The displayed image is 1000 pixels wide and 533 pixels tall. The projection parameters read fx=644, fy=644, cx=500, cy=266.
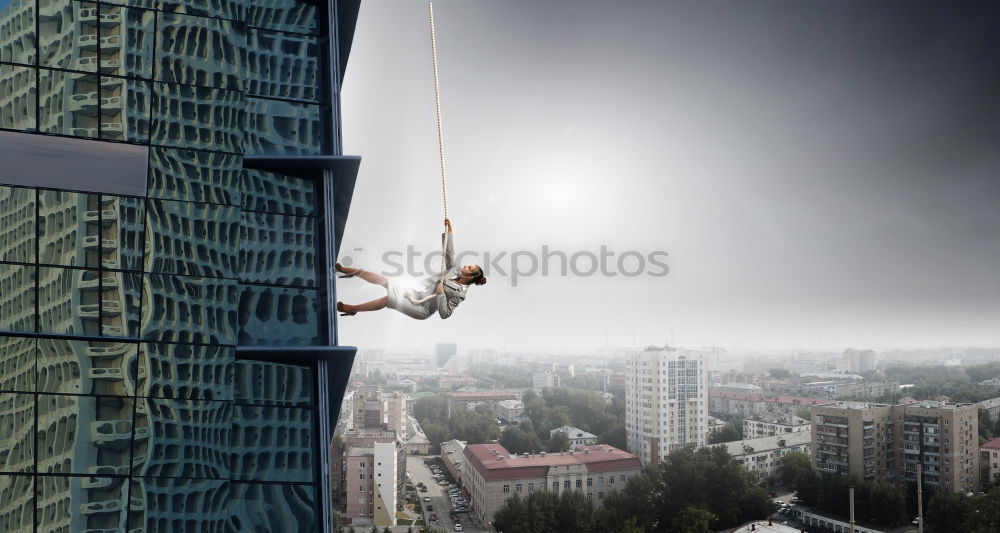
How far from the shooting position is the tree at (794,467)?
24.1m

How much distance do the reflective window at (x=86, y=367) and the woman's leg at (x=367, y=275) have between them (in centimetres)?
93

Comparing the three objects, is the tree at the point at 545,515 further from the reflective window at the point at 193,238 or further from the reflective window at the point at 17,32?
the reflective window at the point at 17,32

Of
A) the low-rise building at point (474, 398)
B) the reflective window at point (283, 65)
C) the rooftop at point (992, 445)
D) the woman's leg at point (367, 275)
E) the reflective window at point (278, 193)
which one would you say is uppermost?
the reflective window at point (283, 65)

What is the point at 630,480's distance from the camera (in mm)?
22906

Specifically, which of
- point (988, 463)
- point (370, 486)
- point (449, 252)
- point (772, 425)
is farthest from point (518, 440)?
point (449, 252)

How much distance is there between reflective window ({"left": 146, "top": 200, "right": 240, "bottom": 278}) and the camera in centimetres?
279

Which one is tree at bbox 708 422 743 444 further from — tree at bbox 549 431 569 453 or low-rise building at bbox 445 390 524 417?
low-rise building at bbox 445 390 524 417

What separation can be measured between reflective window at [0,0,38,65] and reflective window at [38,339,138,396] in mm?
1194

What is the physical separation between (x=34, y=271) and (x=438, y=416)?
2616cm

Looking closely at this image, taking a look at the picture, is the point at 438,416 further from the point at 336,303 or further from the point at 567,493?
the point at 336,303

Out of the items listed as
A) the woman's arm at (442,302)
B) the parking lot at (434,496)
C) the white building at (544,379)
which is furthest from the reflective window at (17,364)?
the white building at (544,379)

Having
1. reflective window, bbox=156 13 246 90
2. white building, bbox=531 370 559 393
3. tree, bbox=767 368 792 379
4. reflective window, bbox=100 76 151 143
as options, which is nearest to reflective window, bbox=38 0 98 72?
reflective window, bbox=100 76 151 143

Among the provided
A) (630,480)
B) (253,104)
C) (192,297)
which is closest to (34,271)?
(192,297)

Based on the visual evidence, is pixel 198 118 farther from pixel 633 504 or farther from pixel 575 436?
pixel 575 436
